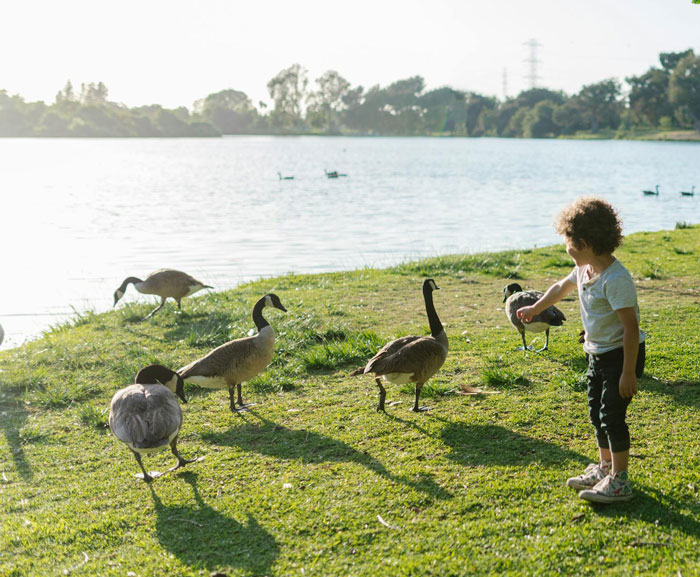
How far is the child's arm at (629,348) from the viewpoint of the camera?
4180 mm

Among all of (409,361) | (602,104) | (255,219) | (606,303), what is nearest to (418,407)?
(409,361)

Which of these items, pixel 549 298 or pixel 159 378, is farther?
pixel 159 378

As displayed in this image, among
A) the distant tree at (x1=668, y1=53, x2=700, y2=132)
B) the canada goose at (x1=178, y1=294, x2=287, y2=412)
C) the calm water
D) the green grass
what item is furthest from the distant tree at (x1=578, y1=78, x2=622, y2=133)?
the canada goose at (x1=178, y1=294, x2=287, y2=412)

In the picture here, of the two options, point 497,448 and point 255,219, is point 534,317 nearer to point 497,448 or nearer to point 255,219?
point 497,448

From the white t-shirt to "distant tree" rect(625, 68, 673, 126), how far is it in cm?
14585

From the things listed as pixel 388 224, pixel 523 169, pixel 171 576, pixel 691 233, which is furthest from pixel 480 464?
pixel 523 169

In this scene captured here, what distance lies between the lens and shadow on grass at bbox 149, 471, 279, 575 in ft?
13.8

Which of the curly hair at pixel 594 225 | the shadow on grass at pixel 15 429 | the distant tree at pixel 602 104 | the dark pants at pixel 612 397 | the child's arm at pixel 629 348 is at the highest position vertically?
the distant tree at pixel 602 104

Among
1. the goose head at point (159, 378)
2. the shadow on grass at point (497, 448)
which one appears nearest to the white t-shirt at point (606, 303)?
the shadow on grass at point (497, 448)

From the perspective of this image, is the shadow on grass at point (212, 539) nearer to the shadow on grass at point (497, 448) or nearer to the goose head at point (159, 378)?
the goose head at point (159, 378)

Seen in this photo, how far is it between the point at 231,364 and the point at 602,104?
517 ft

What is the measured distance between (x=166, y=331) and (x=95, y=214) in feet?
83.1

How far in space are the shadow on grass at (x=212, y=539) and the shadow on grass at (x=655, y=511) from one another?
2440mm

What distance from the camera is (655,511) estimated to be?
441 centimetres
